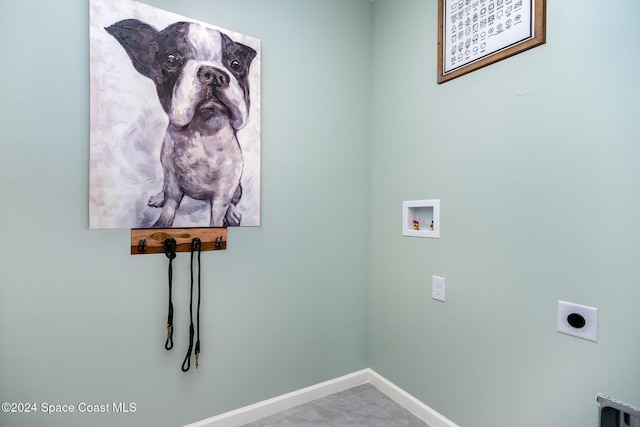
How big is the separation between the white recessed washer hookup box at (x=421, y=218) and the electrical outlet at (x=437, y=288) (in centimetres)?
22

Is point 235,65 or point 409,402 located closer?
point 235,65

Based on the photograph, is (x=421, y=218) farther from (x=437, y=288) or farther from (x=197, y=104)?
(x=197, y=104)

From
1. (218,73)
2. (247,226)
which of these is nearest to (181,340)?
(247,226)

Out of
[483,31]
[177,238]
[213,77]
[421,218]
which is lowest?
[177,238]

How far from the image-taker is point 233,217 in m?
1.58

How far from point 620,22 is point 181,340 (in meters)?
2.12

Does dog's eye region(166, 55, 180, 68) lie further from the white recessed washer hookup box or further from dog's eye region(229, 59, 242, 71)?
the white recessed washer hookup box

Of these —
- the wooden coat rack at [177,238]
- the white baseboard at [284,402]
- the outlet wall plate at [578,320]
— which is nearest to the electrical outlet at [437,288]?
the outlet wall plate at [578,320]

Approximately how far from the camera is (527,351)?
4.12 feet

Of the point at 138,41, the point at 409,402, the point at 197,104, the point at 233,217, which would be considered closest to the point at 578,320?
the point at 409,402

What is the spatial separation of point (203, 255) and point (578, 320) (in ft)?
5.14

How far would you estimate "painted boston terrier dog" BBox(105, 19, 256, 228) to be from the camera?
54.6 inches

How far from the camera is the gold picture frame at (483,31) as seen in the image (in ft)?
4.03

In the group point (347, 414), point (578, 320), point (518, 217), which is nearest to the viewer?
point (578, 320)
